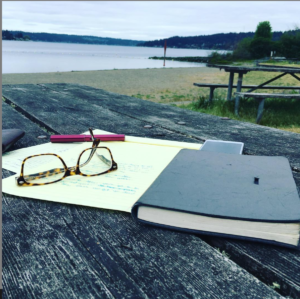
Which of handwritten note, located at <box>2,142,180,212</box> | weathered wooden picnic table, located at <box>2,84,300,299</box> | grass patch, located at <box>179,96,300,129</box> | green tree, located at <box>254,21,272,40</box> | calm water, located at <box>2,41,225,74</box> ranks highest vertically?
green tree, located at <box>254,21,272,40</box>

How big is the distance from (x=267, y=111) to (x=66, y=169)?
5.47 meters

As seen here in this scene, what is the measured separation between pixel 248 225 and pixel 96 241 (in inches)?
10.1

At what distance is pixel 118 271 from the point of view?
452 millimetres

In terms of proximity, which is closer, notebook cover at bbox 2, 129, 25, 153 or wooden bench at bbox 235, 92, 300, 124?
notebook cover at bbox 2, 129, 25, 153

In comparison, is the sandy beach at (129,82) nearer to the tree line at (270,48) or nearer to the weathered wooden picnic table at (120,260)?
the weathered wooden picnic table at (120,260)

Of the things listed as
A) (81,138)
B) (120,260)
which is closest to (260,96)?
(81,138)

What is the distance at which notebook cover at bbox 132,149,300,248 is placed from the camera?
53cm

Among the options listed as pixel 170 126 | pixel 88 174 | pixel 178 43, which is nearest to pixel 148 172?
pixel 88 174

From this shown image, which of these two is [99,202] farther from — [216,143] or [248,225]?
[216,143]

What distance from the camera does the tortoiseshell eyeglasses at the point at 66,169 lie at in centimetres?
73

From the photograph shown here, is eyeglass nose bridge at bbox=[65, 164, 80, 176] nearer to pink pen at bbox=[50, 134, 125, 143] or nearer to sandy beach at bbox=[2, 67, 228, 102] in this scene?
pink pen at bbox=[50, 134, 125, 143]

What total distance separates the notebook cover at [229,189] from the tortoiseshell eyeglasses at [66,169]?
19 cm

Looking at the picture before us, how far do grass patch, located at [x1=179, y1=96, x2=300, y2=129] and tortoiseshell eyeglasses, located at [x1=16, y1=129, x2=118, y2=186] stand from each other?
162 inches

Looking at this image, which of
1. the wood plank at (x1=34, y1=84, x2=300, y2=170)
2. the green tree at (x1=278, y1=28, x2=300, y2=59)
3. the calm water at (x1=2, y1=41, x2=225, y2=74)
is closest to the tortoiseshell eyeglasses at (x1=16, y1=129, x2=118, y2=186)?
the wood plank at (x1=34, y1=84, x2=300, y2=170)
